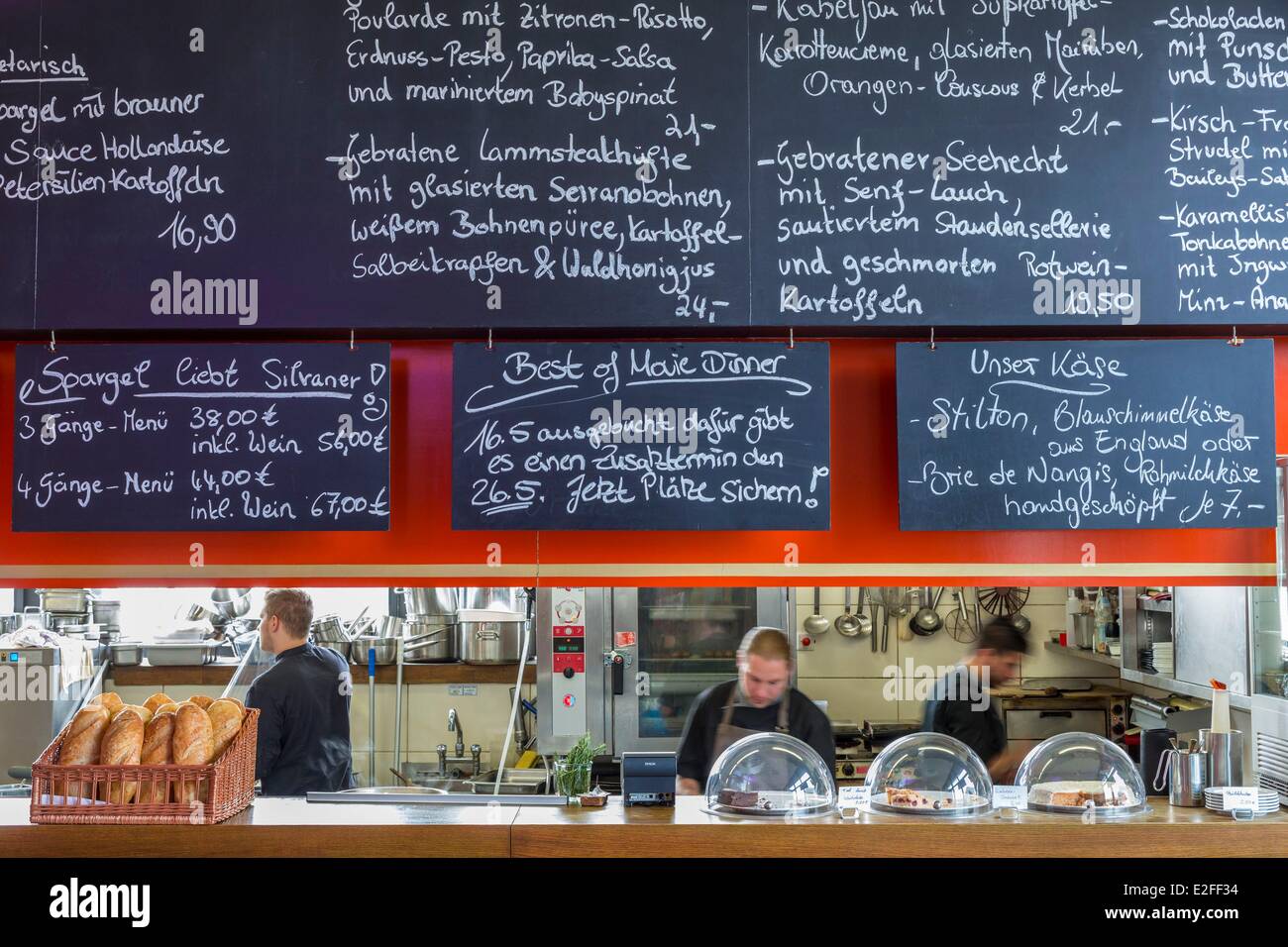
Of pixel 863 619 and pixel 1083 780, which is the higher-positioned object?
pixel 863 619

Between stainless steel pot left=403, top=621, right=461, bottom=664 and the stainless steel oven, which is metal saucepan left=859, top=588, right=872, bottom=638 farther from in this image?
stainless steel pot left=403, top=621, right=461, bottom=664

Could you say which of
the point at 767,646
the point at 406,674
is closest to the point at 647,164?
the point at 767,646

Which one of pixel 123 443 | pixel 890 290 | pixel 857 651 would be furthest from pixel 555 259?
pixel 857 651

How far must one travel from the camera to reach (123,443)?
10.9ft

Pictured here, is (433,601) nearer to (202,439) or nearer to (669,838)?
(202,439)

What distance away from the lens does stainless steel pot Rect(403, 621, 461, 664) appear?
225 inches

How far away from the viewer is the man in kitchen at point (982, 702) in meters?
4.36

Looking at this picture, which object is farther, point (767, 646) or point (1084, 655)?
point (1084, 655)

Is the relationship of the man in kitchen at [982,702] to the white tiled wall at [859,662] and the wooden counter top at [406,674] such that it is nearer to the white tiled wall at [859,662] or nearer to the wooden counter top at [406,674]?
the white tiled wall at [859,662]

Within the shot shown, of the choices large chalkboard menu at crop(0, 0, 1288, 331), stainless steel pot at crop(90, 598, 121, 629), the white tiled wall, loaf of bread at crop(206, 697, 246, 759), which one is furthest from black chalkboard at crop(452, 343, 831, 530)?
stainless steel pot at crop(90, 598, 121, 629)

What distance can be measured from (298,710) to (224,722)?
4.43 feet

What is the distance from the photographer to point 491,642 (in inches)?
223
